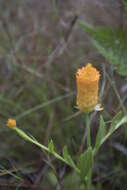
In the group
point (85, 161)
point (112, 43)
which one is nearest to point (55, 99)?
point (112, 43)

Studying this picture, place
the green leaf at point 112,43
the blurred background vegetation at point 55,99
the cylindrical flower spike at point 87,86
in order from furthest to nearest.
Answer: the blurred background vegetation at point 55,99 → the green leaf at point 112,43 → the cylindrical flower spike at point 87,86

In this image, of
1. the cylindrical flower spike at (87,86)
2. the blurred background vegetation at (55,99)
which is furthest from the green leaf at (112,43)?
the cylindrical flower spike at (87,86)

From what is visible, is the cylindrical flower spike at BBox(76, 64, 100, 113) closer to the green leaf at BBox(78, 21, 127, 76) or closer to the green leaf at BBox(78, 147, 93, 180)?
the green leaf at BBox(78, 147, 93, 180)

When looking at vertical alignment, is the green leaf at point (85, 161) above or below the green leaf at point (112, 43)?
below

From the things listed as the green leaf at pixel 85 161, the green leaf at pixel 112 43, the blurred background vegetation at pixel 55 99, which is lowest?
the blurred background vegetation at pixel 55 99

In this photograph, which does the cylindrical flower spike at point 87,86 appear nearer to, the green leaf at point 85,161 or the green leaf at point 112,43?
the green leaf at point 85,161

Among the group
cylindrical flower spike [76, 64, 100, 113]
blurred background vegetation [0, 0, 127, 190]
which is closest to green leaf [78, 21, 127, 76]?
blurred background vegetation [0, 0, 127, 190]

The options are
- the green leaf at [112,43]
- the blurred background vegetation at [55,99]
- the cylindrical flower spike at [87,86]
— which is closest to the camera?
the cylindrical flower spike at [87,86]
